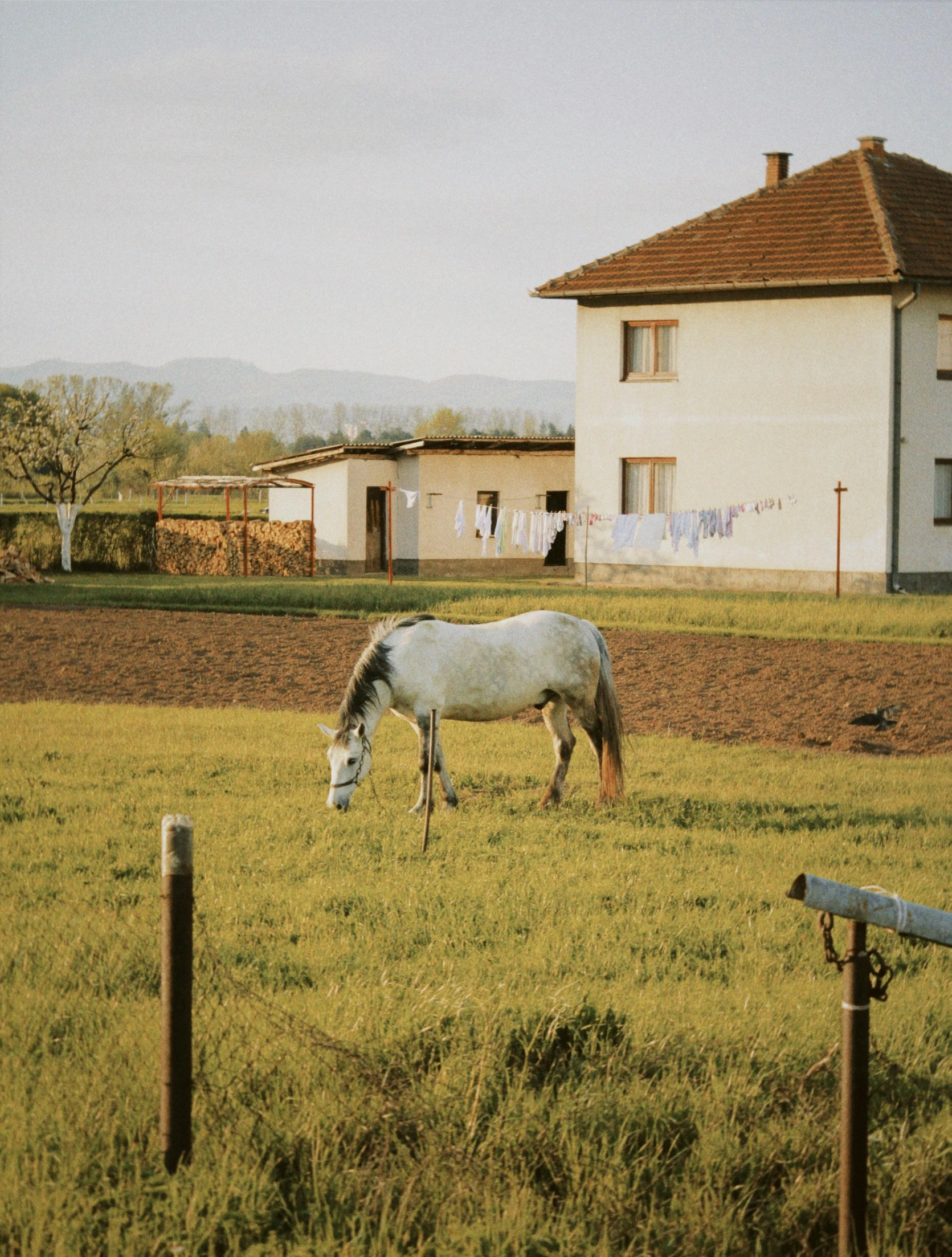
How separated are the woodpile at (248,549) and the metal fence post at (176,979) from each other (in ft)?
112

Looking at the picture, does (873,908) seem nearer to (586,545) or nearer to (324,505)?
(586,545)

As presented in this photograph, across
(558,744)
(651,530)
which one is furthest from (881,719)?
(651,530)

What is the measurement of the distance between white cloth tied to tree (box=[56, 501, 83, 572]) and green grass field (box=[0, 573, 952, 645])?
798 centimetres

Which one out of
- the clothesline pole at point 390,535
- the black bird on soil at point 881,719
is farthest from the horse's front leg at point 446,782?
the clothesline pole at point 390,535

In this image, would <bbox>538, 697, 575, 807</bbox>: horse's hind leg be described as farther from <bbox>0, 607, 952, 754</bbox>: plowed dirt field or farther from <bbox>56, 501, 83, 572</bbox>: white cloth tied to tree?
<bbox>56, 501, 83, 572</bbox>: white cloth tied to tree

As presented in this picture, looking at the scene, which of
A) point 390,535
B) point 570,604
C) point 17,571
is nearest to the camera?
point 570,604

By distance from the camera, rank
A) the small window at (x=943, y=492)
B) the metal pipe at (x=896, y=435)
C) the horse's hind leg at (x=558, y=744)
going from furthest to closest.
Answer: the small window at (x=943, y=492) < the metal pipe at (x=896, y=435) < the horse's hind leg at (x=558, y=744)

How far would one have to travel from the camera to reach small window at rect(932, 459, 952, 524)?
30625 millimetres

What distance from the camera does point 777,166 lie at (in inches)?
1412

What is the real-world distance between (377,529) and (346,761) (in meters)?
31.2

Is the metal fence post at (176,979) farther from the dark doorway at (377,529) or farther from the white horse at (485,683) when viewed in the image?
the dark doorway at (377,529)

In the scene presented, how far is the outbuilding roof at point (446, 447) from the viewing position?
3778cm

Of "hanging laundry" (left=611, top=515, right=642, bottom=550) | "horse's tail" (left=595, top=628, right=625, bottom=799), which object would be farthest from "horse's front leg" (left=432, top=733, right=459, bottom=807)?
"hanging laundry" (left=611, top=515, right=642, bottom=550)

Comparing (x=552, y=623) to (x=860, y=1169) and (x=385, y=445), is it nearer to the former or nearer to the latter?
(x=860, y=1169)
